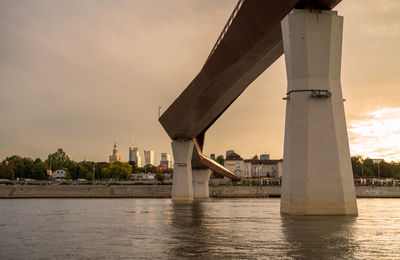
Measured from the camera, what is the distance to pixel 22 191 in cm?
10600

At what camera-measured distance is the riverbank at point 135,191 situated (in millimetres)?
105562

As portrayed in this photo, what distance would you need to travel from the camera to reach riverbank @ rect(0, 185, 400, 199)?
346 feet

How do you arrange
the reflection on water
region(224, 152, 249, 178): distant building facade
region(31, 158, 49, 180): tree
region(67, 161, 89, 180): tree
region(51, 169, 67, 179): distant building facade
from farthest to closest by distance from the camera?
1. region(224, 152, 249, 178): distant building facade
2. region(51, 169, 67, 179): distant building facade
3. region(67, 161, 89, 180): tree
4. region(31, 158, 49, 180): tree
5. the reflection on water

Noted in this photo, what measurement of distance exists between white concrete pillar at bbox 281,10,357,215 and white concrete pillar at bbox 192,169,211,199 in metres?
76.8

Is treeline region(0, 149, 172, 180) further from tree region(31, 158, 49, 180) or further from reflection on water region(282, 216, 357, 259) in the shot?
reflection on water region(282, 216, 357, 259)

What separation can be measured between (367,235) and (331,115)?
31.7ft

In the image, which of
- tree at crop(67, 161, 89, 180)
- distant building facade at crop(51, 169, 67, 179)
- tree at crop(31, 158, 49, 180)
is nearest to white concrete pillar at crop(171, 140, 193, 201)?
tree at crop(31, 158, 49, 180)

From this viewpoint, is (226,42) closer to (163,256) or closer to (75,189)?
(163,256)

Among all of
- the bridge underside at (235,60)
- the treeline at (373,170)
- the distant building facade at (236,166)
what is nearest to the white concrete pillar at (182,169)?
the bridge underside at (235,60)

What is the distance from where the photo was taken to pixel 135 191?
11050 cm

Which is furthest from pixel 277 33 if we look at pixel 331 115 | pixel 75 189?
pixel 75 189

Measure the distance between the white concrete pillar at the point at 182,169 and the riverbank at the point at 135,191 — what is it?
3074cm

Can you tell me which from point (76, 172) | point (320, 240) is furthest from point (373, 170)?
point (320, 240)

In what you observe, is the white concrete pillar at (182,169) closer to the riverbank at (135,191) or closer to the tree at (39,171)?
the riverbank at (135,191)
